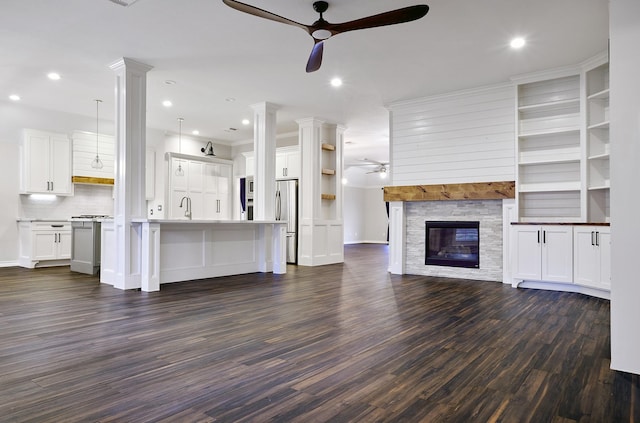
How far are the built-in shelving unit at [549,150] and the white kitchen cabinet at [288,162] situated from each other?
14.5 ft

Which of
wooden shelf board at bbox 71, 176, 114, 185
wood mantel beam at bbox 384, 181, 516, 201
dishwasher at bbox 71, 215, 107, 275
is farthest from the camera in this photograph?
wooden shelf board at bbox 71, 176, 114, 185

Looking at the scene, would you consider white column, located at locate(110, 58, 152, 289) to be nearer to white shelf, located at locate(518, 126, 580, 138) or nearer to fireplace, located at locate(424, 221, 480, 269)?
fireplace, located at locate(424, 221, 480, 269)

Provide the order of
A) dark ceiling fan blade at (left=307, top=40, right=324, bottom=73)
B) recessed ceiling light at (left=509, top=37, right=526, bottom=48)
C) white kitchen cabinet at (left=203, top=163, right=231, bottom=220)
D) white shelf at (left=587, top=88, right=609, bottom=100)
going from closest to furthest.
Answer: dark ceiling fan blade at (left=307, top=40, right=324, bottom=73)
recessed ceiling light at (left=509, top=37, right=526, bottom=48)
white shelf at (left=587, top=88, right=609, bottom=100)
white kitchen cabinet at (left=203, top=163, right=231, bottom=220)

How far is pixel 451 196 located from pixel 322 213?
3.04 m

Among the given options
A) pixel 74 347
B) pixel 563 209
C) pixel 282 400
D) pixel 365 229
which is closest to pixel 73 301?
pixel 74 347

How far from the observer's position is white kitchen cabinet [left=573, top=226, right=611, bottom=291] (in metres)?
4.71

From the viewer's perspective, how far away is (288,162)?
29.3ft

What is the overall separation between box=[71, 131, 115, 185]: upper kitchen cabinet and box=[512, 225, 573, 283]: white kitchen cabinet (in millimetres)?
7990

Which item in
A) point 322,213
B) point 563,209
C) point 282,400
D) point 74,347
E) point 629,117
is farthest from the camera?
point 322,213

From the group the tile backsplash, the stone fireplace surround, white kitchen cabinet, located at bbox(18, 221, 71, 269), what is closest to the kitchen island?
the stone fireplace surround

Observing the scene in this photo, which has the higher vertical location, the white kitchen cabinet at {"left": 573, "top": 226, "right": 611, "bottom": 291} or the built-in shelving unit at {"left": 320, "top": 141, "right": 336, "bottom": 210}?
the built-in shelving unit at {"left": 320, "top": 141, "right": 336, "bottom": 210}

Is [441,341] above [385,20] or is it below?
below

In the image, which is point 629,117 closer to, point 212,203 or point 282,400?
point 282,400

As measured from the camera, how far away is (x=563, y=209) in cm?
573
